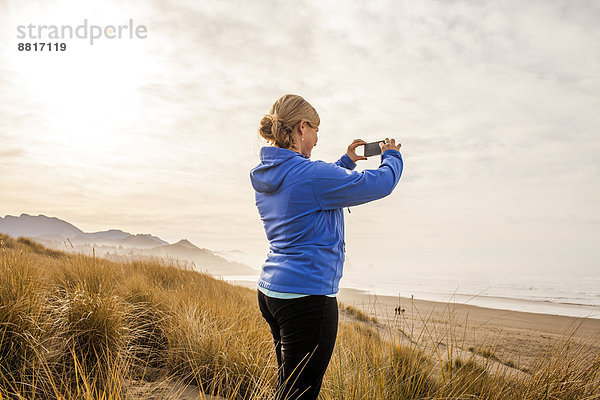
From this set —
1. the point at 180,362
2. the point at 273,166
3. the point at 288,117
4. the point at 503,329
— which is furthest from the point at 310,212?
the point at 503,329

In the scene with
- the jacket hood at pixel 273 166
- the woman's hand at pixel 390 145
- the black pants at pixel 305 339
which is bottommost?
the black pants at pixel 305 339

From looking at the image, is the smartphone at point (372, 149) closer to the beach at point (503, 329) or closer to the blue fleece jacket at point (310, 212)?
the blue fleece jacket at point (310, 212)

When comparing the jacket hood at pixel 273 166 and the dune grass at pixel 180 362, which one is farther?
the dune grass at pixel 180 362

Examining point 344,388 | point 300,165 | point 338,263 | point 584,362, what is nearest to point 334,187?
point 300,165

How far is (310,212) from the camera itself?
1.74 m

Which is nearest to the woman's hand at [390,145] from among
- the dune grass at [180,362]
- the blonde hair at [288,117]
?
the blonde hair at [288,117]

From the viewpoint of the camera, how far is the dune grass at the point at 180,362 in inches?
99.3

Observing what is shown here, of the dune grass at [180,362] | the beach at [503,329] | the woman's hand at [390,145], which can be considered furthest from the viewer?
the beach at [503,329]

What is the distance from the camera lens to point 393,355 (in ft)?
9.59

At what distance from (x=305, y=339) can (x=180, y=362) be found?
6.82ft

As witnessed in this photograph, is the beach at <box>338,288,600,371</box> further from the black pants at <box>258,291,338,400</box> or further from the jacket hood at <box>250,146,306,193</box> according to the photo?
the jacket hood at <box>250,146,306,193</box>

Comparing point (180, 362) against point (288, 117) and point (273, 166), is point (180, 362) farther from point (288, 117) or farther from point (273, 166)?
point (288, 117)

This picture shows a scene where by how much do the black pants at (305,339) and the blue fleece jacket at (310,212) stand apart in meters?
0.06

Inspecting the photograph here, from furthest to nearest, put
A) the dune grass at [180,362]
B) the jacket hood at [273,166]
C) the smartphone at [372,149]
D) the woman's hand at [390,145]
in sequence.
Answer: the dune grass at [180,362] → the smartphone at [372,149] → the woman's hand at [390,145] → the jacket hood at [273,166]
